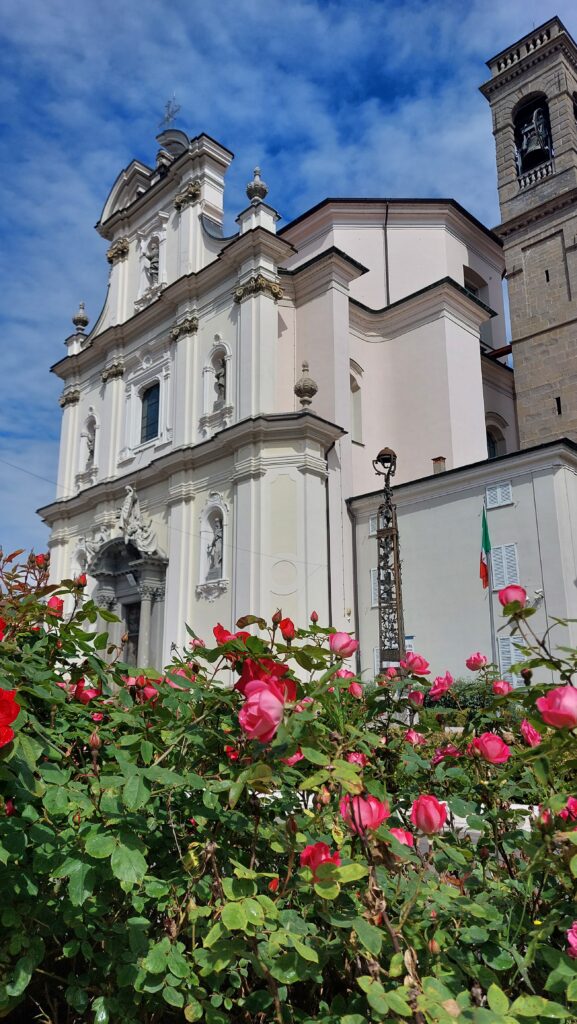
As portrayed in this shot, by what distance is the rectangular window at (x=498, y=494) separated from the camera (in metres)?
12.1

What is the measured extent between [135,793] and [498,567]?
1131 centimetres

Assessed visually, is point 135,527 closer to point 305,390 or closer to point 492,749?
point 305,390

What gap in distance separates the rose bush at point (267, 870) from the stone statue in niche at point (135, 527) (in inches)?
579

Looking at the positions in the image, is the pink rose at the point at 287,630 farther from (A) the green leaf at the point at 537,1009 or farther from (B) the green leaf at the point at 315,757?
(A) the green leaf at the point at 537,1009

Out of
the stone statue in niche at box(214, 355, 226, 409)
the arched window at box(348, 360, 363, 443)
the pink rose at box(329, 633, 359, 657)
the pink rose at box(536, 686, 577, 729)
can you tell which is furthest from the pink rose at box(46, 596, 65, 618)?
the arched window at box(348, 360, 363, 443)

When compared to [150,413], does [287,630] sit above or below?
below

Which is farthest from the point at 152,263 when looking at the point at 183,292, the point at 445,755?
the point at 445,755

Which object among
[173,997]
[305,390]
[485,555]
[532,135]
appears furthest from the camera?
[532,135]

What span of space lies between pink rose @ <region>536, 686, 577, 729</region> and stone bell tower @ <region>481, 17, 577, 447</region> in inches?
709

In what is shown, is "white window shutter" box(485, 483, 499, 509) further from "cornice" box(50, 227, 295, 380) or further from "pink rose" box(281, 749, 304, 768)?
"pink rose" box(281, 749, 304, 768)

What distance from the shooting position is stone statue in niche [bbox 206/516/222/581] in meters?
15.3

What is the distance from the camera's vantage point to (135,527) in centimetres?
1683

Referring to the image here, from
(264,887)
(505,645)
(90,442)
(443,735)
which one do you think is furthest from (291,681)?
(90,442)

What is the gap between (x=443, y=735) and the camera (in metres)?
2.66
